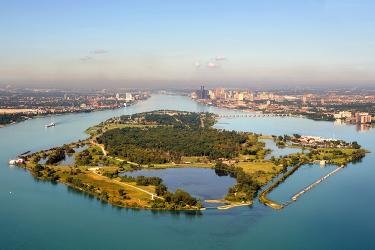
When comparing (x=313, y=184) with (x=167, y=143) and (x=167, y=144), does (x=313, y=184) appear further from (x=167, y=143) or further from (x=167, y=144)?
(x=167, y=143)

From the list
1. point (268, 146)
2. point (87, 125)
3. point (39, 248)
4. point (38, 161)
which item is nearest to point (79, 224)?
point (39, 248)

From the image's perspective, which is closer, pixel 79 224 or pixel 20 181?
pixel 79 224

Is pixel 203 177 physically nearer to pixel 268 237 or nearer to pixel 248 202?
pixel 248 202

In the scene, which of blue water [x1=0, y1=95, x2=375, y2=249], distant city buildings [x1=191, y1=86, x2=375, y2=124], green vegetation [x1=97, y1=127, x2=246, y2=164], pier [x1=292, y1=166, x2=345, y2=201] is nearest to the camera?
blue water [x1=0, y1=95, x2=375, y2=249]

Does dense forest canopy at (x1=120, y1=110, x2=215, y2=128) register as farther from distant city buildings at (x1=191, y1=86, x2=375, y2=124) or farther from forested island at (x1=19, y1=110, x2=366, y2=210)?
distant city buildings at (x1=191, y1=86, x2=375, y2=124)

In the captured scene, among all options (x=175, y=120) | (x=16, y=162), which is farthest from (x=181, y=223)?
(x=175, y=120)

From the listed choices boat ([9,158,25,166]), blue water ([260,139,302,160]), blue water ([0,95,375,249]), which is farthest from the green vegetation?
blue water ([0,95,375,249])
